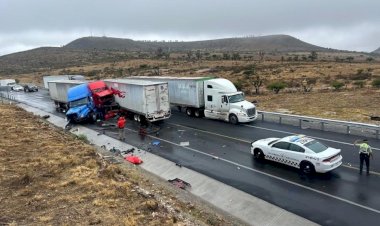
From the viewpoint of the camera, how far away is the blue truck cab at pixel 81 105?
34.4 meters

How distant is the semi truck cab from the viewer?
29922 mm

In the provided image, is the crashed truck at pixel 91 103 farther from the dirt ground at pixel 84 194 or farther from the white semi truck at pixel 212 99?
Result: the dirt ground at pixel 84 194

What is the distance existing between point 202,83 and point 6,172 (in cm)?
1880

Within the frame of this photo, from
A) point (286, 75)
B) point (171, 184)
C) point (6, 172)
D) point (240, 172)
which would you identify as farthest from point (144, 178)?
point (286, 75)

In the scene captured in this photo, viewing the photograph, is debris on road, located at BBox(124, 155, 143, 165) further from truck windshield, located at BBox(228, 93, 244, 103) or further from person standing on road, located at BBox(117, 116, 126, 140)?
truck windshield, located at BBox(228, 93, 244, 103)

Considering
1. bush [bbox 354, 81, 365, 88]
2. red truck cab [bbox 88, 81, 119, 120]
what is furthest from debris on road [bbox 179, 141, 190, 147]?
bush [bbox 354, 81, 365, 88]

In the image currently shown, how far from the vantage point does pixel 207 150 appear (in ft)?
75.6

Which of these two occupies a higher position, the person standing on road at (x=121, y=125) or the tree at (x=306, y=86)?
the person standing on road at (x=121, y=125)

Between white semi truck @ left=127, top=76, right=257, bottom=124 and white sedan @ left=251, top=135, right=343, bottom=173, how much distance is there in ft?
32.6

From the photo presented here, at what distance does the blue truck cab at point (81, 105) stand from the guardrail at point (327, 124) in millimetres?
15407

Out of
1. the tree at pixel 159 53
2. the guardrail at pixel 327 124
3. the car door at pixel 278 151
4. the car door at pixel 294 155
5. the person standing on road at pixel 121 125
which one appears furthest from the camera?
the tree at pixel 159 53

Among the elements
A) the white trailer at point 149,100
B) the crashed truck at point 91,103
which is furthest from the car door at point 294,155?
the crashed truck at point 91,103

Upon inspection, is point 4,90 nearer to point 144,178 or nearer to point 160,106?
point 160,106

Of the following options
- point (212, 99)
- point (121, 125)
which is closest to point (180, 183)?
point (121, 125)
